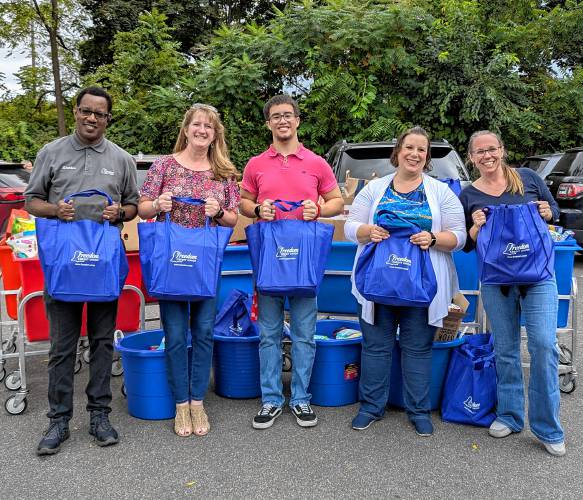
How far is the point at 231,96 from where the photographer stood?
11.8m

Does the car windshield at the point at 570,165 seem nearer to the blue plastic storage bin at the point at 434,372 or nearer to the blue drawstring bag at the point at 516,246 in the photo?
the blue plastic storage bin at the point at 434,372

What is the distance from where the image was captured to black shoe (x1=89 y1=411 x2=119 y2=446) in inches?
135

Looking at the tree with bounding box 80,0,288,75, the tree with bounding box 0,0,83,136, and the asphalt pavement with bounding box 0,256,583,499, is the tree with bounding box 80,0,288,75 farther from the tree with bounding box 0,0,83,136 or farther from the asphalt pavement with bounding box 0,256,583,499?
the asphalt pavement with bounding box 0,256,583,499

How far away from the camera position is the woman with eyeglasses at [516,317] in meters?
3.27

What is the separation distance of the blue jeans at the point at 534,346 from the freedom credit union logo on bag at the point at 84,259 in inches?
89.0

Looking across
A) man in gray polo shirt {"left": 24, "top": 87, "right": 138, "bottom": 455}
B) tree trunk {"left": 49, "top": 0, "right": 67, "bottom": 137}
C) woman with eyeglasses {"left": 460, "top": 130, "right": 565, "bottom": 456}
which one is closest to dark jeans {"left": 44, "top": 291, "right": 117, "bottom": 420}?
man in gray polo shirt {"left": 24, "top": 87, "right": 138, "bottom": 455}

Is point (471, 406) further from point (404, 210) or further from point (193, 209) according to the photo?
point (193, 209)

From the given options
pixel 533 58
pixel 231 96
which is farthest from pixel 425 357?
pixel 533 58

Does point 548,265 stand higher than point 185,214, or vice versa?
point 185,214

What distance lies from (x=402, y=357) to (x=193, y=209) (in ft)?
5.24

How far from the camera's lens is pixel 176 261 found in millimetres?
3314

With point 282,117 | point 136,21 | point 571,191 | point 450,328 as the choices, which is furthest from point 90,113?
point 136,21

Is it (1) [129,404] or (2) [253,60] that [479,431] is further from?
(2) [253,60]

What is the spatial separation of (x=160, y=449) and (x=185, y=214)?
4.56ft
